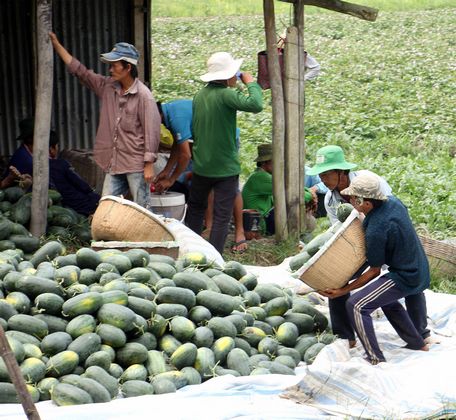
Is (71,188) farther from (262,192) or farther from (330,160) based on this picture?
(330,160)

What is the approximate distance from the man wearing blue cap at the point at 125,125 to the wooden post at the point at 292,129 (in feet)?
5.87

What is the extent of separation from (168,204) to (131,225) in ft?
4.81

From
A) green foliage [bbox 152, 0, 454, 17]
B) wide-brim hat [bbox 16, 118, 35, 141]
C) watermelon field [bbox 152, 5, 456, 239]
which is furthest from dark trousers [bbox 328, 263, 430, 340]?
green foliage [bbox 152, 0, 454, 17]

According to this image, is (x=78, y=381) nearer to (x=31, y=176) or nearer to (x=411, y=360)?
(x=411, y=360)

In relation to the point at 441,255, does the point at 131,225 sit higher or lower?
higher

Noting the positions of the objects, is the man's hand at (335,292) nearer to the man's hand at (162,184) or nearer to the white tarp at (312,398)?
the white tarp at (312,398)

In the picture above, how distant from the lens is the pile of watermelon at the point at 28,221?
7949mm

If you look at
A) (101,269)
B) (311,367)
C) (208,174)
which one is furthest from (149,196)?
(311,367)

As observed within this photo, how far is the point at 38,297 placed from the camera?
5820 millimetres

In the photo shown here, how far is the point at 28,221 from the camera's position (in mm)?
8414

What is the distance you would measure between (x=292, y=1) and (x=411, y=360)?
15.0 ft

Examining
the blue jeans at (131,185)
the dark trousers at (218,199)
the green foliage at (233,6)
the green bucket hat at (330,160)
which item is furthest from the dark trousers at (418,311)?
the green foliage at (233,6)

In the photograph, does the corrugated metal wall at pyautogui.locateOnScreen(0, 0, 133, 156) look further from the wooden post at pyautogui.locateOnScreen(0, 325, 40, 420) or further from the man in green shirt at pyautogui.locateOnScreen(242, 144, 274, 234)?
the wooden post at pyautogui.locateOnScreen(0, 325, 40, 420)

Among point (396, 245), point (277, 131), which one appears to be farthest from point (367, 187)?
point (277, 131)
